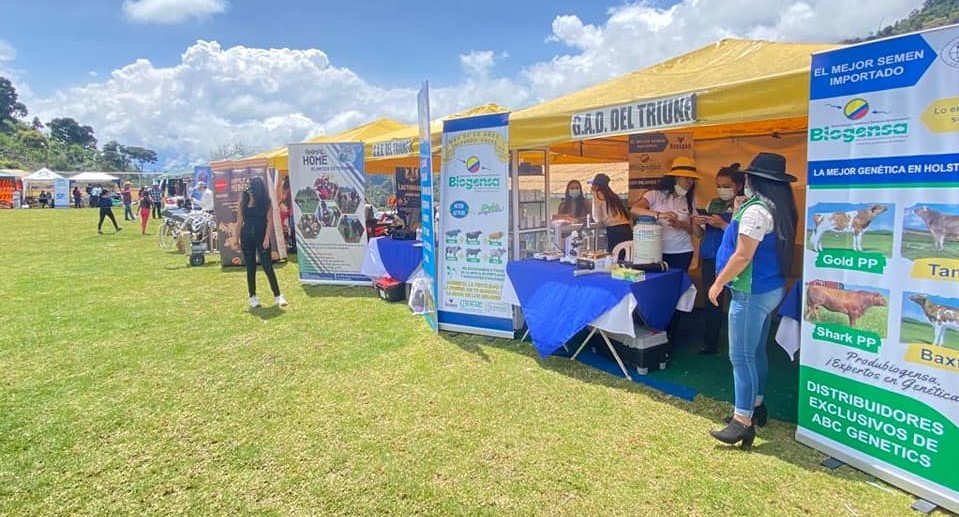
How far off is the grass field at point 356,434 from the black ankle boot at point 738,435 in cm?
8

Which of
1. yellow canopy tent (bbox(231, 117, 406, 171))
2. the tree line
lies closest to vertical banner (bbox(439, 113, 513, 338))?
yellow canopy tent (bbox(231, 117, 406, 171))

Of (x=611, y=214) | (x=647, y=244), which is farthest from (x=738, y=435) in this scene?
(x=611, y=214)

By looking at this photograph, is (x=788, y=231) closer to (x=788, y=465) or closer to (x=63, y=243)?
(x=788, y=465)

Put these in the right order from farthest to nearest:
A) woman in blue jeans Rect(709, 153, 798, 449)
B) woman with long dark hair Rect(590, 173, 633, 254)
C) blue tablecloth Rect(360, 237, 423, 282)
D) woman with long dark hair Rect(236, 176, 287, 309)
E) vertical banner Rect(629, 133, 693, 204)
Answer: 1. blue tablecloth Rect(360, 237, 423, 282)
2. vertical banner Rect(629, 133, 693, 204)
3. woman with long dark hair Rect(236, 176, 287, 309)
4. woman with long dark hair Rect(590, 173, 633, 254)
5. woman in blue jeans Rect(709, 153, 798, 449)

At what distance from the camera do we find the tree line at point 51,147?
5894 cm

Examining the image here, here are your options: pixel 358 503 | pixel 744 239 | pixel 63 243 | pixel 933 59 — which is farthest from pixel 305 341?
pixel 63 243

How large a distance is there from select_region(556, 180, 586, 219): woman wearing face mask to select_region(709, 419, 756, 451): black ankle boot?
2.79 m

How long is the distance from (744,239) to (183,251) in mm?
11614

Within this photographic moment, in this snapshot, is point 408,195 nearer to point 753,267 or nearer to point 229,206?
point 229,206

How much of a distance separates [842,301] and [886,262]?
27 cm

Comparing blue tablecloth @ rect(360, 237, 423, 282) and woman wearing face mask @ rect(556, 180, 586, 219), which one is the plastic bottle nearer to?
woman wearing face mask @ rect(556, 180, 586, 219)

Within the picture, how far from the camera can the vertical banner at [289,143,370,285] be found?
7254mm

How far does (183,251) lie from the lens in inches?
445

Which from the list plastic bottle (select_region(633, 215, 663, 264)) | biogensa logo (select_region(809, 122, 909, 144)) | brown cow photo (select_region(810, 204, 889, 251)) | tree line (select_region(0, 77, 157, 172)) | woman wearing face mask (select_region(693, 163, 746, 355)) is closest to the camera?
biogensa logo (select_region(809, 122, 909, 144))
